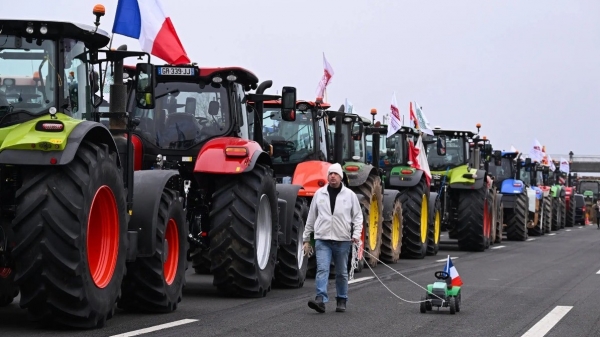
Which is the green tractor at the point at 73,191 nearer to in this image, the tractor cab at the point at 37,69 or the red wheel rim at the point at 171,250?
the tractor cab at the point at 37,69

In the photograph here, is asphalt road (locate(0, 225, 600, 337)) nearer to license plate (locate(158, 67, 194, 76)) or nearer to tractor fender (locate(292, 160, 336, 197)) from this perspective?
tractor fender (locate(292, 160, 336, 197))

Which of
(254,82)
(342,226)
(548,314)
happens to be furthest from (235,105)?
(548,314)

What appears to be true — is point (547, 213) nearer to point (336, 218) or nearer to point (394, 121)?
point (394, 121)

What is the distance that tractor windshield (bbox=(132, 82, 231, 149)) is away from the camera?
14195 mm

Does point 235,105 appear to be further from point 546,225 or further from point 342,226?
point 546,225

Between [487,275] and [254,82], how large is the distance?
21.4 ft

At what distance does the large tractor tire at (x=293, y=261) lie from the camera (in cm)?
1560

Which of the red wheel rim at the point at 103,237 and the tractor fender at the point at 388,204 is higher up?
the red wheel rim at the point at 103,237

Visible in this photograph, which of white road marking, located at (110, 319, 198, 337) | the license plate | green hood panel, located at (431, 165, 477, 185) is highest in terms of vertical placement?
the license plate

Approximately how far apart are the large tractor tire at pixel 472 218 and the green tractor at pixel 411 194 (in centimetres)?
114

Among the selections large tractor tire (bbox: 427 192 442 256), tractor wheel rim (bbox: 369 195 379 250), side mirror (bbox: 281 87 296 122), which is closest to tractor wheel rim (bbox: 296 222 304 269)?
side mirror (bbox: 281 87 296 122)

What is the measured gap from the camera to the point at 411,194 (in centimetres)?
2403

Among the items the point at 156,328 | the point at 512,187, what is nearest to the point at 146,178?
the point at 156,328

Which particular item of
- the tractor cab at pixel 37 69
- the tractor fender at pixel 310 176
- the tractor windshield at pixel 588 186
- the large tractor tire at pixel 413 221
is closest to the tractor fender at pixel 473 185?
the large tractor tire at pixel 413 221
